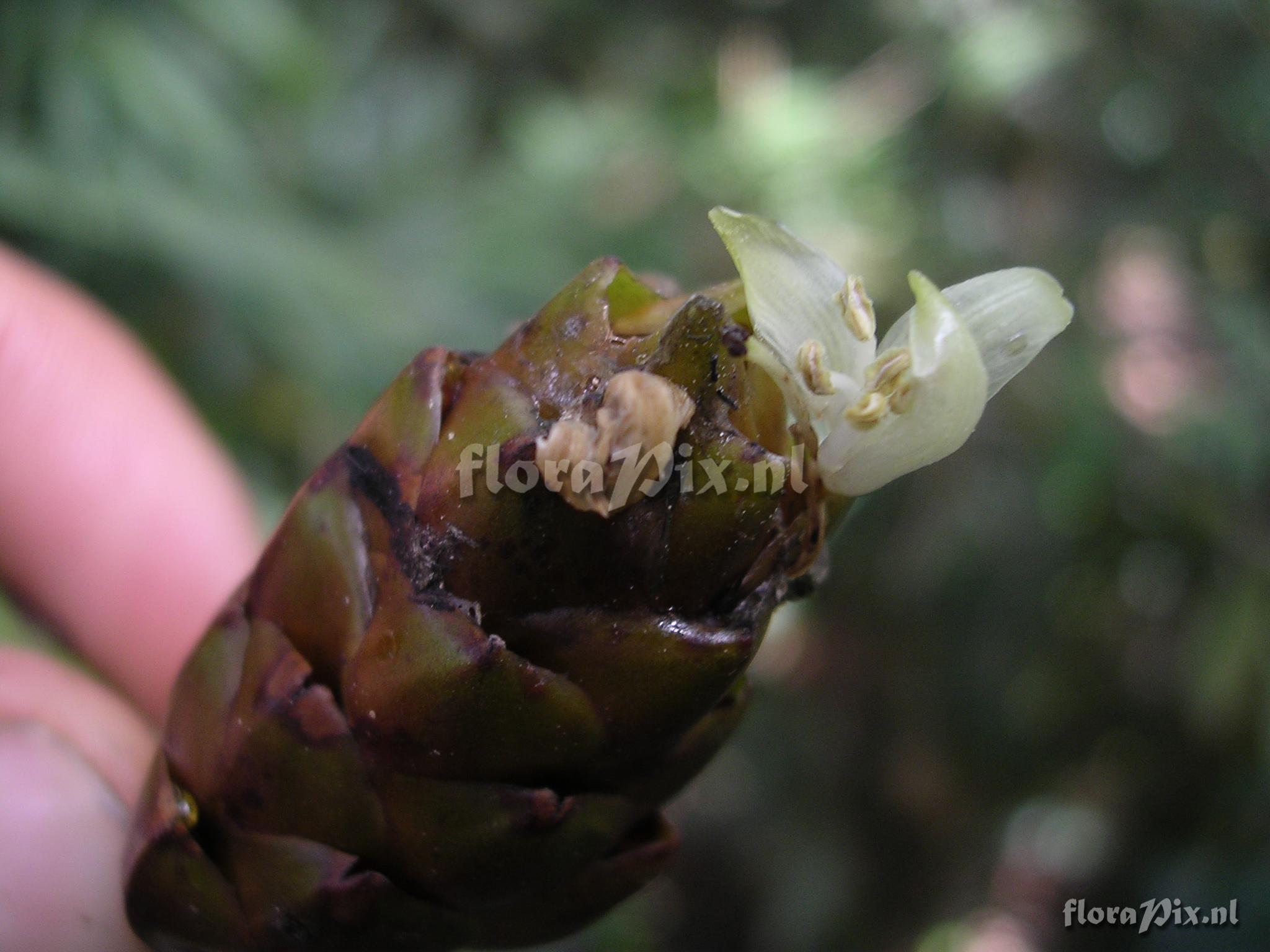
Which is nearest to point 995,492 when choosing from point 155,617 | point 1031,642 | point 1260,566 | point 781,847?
point 1031,642

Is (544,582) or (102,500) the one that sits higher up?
(102,500)

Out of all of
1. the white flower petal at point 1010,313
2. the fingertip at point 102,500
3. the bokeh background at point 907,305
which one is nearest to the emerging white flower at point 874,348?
the white flower petal at point 1010,313

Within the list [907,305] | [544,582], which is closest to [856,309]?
[544,582]

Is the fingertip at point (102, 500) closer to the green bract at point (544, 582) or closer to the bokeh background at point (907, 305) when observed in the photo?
the bokeh background at point (907, 305)

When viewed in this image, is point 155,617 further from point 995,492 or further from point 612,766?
point 995,492

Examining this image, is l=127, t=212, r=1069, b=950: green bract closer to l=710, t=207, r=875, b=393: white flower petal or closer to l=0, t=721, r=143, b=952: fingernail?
l=710, t=207, r=875, b=393: white flower petal

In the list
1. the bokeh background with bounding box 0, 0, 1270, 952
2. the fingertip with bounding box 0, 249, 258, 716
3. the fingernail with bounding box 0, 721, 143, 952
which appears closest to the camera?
the fingernail with bounding box 0, 721, 143, 952

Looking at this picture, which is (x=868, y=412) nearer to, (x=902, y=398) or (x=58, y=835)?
(x=902, y=398)

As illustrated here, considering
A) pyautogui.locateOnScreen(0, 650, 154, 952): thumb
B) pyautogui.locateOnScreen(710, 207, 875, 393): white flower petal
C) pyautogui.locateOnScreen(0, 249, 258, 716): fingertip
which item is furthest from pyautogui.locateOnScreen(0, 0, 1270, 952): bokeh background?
→ pyautogui.locateOnScreen(710, 207, 875, 393): white flower petal
